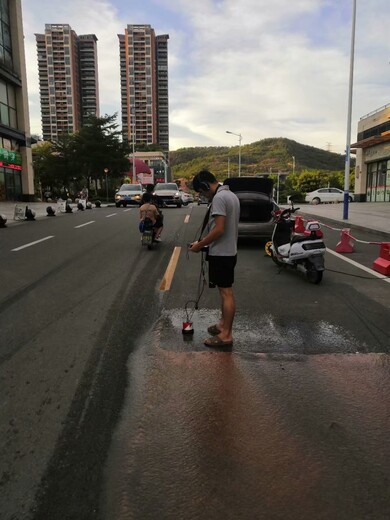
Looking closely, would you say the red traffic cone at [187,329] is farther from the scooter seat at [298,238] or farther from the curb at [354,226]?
the curb at [354,226]

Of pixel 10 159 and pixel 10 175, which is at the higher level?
pixel 10 159

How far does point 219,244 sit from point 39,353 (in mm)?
2046

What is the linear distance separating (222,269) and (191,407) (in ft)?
5.27

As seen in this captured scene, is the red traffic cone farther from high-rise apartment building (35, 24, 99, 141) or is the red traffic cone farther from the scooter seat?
high-rise apartment building (35, 24, 99, 141)

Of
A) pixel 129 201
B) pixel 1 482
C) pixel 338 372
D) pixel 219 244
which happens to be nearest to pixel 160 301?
pixel 219 244

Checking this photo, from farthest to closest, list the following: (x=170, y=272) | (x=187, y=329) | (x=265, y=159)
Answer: (x=265, y=159)
(x=170, y=272)
(x=187, y=329)

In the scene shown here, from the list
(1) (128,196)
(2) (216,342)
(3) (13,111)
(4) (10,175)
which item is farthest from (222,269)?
(3) (13,111)

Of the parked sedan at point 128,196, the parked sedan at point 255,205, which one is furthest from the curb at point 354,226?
the parked sedan at point 128,196

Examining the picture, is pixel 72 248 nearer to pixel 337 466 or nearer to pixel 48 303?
pixel 48 303

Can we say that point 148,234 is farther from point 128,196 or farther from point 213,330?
point 128,196

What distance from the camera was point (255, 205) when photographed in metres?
11.6

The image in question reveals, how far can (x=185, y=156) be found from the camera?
16512 cm

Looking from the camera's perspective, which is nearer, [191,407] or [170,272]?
[191,407]

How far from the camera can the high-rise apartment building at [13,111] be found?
1437 inches
